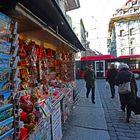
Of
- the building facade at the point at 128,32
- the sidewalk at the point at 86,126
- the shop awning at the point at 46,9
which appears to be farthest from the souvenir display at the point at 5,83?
the building facade at the point at 128,32

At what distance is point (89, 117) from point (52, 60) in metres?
2.21

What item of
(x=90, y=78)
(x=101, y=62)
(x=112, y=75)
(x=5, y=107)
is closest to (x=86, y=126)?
(x=90, y=78)

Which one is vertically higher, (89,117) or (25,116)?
(25,116)

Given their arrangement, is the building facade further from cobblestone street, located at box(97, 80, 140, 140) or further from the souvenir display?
the souvenir display

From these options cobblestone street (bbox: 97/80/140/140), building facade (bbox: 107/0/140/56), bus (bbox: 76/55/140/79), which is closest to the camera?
cobblestone street (bbox: 97/80/140/140)

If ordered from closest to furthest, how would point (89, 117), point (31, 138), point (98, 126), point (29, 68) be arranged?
point (31, 138)
point (29, 68)
point (98, 126)
point (89, 117)

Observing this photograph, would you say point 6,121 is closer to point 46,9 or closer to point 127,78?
point 46,9

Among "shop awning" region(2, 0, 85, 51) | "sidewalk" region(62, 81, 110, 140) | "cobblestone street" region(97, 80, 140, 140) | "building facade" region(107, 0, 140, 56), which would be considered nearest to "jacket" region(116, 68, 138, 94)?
"cobblestone street" region(97, 80, 140, 140)

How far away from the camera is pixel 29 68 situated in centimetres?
451

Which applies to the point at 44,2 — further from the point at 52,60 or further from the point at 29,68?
the point at 52,60

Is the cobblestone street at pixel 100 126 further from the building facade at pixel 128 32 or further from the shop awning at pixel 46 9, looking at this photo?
the building facade at pixel 128 32

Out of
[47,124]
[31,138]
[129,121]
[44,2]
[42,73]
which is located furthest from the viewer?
[129,121]

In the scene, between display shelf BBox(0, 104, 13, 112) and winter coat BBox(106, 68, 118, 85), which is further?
winter coat BBox(106, 68, 118, 85)

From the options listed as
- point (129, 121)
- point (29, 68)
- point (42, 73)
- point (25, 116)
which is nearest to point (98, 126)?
point (129, 121)
